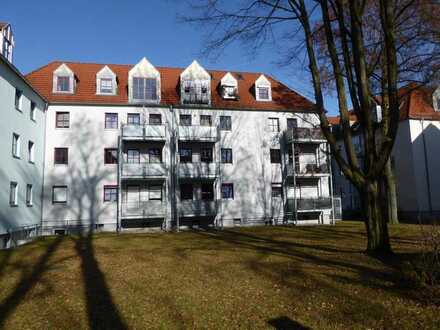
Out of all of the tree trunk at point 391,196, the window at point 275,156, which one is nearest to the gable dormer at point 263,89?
the window at point 275,156

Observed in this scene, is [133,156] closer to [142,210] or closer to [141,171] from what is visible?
[141,171]

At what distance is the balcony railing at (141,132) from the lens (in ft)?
85.1

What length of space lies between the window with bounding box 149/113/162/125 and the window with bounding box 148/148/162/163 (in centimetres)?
212

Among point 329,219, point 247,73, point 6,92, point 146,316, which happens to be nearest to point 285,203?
point 329,219

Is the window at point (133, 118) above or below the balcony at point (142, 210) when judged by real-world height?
above

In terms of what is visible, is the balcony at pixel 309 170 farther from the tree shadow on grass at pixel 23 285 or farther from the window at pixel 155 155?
the tree shadow on grass at pixel 23 285

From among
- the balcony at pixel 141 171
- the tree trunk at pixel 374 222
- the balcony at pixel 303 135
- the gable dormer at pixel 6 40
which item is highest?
the gable dormer at pixel 6 40

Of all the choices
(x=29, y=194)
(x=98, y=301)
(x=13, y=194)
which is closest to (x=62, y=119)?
(x=29, y=194)

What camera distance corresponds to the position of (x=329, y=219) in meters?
29.3

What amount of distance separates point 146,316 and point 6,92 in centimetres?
1760

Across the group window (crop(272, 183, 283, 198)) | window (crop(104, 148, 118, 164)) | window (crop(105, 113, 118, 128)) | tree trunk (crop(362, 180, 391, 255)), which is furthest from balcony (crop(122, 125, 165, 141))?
tree trunk (crop(362, 180, 391, 255))

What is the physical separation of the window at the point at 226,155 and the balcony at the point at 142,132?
5113 millimetres

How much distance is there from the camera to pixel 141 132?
26.1 meters

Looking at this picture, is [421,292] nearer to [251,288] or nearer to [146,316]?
[251,288]
